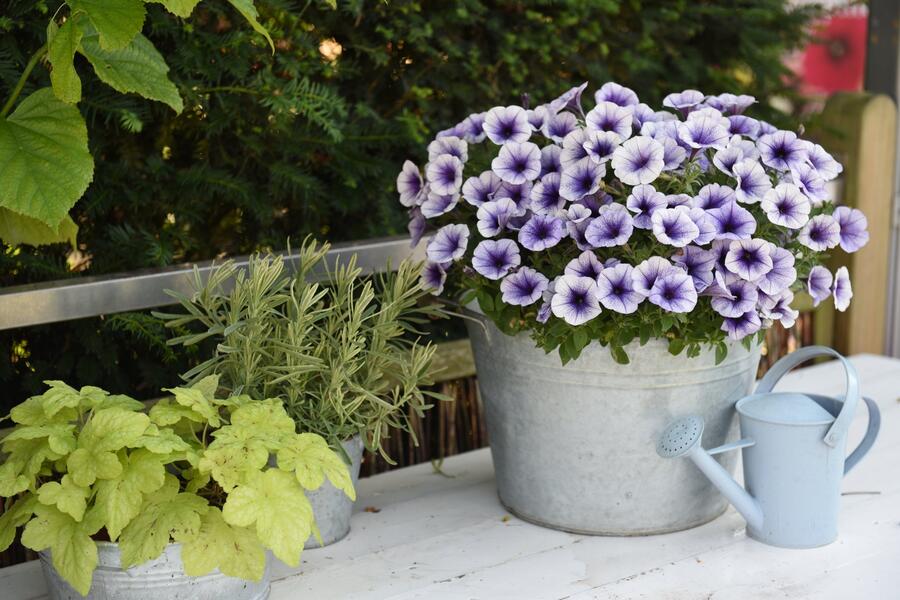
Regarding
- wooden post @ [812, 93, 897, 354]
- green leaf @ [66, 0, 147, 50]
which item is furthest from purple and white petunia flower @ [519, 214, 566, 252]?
wooden post @ [812, 93, 897, 354]

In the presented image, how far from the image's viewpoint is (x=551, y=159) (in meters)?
1.16

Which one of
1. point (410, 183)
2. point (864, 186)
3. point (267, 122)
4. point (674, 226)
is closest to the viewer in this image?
point (674, 226)

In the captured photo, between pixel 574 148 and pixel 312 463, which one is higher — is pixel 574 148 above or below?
above

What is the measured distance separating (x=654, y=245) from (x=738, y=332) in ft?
0.40

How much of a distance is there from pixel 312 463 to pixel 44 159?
1.34ft

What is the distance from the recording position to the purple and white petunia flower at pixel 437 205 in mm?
1188

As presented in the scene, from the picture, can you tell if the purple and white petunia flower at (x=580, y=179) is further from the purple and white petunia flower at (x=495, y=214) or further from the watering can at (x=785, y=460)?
the watering can at (x=785, y=460)

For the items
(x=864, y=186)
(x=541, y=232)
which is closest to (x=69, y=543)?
(x=541, y=232)

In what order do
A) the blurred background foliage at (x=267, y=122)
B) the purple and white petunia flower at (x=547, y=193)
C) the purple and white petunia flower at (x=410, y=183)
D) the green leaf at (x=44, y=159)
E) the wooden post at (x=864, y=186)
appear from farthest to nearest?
1. the wooden post at (x=864, y=186)
2. the blurred background foliage at (x=267, y=122)
3. the purple and white petunia flower at (x=410, y=183)
4. the purple and white petunia flower at (x=547, y=193)
5. the green leaf at (x=44, y=159)

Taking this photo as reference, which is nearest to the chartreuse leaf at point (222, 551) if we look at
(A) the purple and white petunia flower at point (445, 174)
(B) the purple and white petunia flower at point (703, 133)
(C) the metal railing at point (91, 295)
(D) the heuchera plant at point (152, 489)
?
(D) the heuchera plant at point (152, 489)

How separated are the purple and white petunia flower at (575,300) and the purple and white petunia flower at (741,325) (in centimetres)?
14

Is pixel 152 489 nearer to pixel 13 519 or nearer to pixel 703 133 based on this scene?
pixel 13 519

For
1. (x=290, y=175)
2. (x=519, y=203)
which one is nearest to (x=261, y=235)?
(x=290, y=175)

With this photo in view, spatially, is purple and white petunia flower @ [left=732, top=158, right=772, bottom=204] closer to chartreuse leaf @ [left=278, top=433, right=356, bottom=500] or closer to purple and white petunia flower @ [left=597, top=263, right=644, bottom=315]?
purple and white petunia flower @ [left=597, top=263, right=644, bottom=315]
